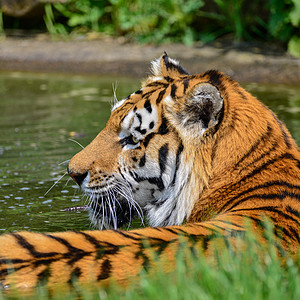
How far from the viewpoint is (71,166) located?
294 cm

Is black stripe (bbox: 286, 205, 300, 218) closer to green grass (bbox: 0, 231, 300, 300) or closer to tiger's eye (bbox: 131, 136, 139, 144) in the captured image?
green grass (bbox: 0, 231, 300, 300)

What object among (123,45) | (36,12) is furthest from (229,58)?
(36,12)

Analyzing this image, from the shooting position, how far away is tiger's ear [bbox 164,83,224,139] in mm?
2625

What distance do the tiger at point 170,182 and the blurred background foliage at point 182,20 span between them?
6.60 meters

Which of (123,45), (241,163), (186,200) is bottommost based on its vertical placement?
(123,45)

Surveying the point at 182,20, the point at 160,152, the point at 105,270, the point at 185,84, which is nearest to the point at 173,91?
the point at 185,84

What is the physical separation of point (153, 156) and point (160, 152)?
42 millimetres

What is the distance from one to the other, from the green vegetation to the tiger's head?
6628mm

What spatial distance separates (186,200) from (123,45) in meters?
7.81

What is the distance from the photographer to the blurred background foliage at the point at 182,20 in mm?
9961

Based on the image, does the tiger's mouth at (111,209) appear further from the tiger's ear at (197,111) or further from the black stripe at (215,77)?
the black stripe at (215,77)

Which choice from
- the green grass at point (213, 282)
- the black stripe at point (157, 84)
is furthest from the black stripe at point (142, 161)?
the green grass at point (213, 282)

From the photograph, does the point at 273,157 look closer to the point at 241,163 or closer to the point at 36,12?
the point at 241,163

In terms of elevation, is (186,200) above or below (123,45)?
above
